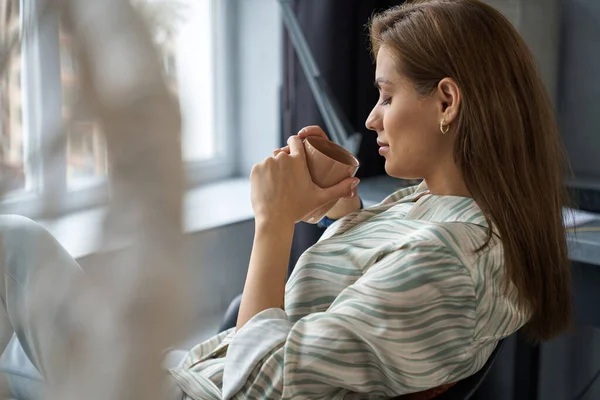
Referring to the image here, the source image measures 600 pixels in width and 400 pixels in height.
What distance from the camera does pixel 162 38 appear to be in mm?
175

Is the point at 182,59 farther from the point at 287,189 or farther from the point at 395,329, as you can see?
the point at 287,189

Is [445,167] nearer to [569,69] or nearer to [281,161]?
[281,161]

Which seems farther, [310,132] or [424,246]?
[310,132]

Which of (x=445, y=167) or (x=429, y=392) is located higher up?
(x=445, y=167)

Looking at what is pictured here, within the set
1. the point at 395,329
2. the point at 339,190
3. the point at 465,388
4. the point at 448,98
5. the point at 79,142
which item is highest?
the point at 79,142

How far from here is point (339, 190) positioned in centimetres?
99

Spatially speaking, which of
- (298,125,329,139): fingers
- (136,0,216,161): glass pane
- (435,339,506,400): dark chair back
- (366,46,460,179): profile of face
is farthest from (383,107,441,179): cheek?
(136,0,216,161): glass pane

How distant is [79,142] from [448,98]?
809 mm

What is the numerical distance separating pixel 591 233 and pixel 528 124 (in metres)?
0.63

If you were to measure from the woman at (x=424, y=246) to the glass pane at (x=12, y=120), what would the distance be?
0.65 m

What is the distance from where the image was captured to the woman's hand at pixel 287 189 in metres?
0.94

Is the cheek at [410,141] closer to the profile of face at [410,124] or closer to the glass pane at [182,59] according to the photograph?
the profile of face at [410,124]

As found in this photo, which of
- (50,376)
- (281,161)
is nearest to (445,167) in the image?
(281,161)

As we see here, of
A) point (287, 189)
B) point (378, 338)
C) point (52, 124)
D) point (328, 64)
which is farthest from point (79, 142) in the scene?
point (328, 64)
